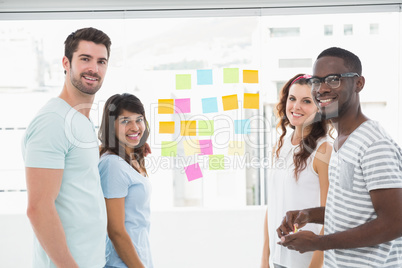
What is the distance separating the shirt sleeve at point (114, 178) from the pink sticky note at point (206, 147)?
1555 millimetres

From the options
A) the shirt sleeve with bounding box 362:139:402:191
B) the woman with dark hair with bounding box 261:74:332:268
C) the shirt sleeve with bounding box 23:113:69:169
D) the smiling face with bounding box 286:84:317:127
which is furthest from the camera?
the smiling face with bounding box 286:84:317:127

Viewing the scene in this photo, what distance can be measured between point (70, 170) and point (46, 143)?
0.13 meters

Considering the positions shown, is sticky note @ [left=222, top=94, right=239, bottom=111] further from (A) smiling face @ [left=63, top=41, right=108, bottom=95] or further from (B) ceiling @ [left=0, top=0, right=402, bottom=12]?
(A) smiling face @ [left=63, top=41, right=108, bottom=95]

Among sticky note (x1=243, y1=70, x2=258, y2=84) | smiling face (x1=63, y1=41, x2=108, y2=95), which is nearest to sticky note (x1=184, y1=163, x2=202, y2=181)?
sticky note (x1=243, y1=70, x2=258, y2=84)

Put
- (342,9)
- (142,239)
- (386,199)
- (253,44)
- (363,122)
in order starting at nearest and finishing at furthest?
(386,199) < (363,122) < (142,239) < (342,9) < (253,44)

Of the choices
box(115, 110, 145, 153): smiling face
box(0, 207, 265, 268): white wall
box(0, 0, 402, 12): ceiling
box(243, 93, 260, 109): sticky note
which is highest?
box(0, 0, 402, 12): ceiling

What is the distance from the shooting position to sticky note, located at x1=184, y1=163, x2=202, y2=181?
3029mm

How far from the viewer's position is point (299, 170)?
5.24 feet

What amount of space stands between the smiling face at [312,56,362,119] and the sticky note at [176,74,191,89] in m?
1.87

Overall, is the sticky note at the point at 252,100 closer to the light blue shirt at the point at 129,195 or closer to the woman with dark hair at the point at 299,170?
the woman with dark hair at the point at 299,170

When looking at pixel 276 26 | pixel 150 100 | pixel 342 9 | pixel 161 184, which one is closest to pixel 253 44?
pixel 276 26

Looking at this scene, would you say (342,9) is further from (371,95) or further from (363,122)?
(363,122)

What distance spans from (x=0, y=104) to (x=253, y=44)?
2.14 metres

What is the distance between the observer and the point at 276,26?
116 inches
